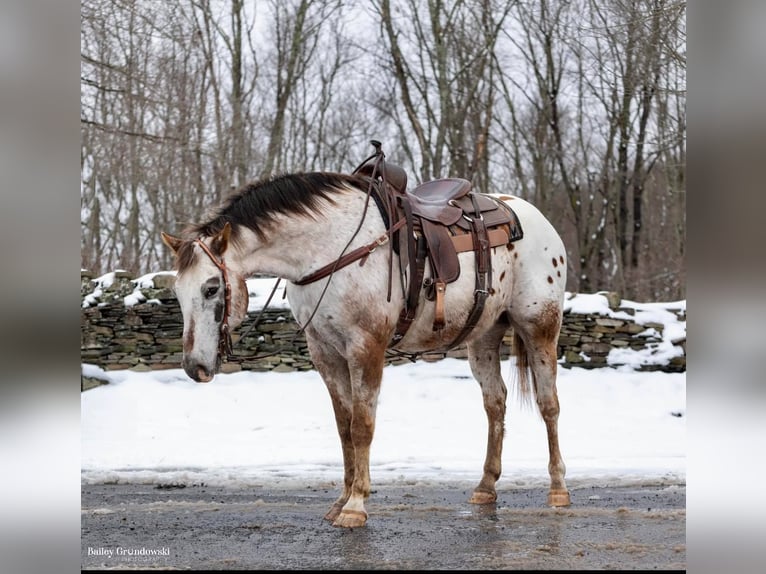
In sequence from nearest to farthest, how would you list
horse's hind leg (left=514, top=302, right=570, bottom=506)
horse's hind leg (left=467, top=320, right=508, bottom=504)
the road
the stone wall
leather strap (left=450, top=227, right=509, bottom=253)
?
the road < leather strap (left=450, top=227, right=509, bottom=253) < horse's hind leg (left=514, top=302, right=570, bottom=506) < horse's hind leg (left=467, top=320, right=508, bottom=504) < the stone wall

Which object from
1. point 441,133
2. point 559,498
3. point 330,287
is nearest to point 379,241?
point 330,287

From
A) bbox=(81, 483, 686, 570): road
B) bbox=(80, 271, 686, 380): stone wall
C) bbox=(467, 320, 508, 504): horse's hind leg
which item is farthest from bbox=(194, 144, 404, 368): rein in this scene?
bbox=(80, 271, 686, 380): stone wall

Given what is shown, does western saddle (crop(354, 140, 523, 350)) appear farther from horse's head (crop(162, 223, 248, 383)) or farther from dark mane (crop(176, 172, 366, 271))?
horse's head (crop(162, 223, 248, 383))

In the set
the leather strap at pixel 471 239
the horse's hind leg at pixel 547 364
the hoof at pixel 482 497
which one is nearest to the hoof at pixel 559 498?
the horse's hind leg at pixel 547 364

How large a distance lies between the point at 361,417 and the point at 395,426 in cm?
471

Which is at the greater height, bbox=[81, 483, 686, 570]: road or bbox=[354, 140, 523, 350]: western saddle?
bbox=[354, 140, 523, 350]: western saddle

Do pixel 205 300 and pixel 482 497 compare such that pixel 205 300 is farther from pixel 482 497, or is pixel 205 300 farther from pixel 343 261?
pixel 482 497

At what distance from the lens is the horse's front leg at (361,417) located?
441cm

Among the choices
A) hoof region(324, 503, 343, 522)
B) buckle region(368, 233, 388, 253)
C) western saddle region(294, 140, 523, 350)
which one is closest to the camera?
buckle region(368, 233, 388, 253)

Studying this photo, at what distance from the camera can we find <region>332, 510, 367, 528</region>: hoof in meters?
4.46

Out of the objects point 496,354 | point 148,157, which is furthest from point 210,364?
point 148,157

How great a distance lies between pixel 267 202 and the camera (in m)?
4.49

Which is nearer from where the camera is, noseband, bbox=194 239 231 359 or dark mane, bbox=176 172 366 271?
noseband, bbox=194 239 231 359

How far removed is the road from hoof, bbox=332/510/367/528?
0.13ft
